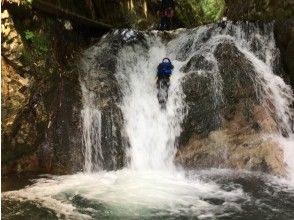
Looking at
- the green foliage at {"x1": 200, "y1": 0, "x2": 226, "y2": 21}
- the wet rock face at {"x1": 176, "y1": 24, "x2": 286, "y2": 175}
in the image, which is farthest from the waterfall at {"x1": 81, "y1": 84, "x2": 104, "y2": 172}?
the green foliage at {"x1": 200, "y1": 0, "x2": 226, "y2": 21}

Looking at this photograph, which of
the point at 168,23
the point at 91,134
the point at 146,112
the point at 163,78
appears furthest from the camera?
the point at 168,23

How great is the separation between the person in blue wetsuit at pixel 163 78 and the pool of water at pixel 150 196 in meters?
2.35

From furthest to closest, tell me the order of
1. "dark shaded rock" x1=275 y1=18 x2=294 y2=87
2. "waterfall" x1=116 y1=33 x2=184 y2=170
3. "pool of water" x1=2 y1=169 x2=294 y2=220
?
"dark shaded rock" x1=275 y1=18 x2=294 y2=87, "waterfall" x1=116 y1=33 x2=184 y2=170, "pool of water" x1=2 y1=169 x2=294 y2=220

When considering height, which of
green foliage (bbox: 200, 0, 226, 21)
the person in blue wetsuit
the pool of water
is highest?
green foliage (bbox: 200, 0, 226, 21)

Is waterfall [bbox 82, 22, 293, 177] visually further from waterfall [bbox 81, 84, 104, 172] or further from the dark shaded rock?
the dark shaded rock

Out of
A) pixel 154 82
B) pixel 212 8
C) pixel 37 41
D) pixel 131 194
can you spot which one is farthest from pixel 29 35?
pixel 212 8

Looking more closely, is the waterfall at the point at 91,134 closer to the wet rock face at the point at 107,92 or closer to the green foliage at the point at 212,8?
the wet rock face at the point at 107,92

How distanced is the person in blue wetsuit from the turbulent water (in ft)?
0.54

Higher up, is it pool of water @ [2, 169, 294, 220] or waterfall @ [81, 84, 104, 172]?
waterfall @ [81, 84, 104, 172]

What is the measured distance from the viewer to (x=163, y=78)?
955 centimetres

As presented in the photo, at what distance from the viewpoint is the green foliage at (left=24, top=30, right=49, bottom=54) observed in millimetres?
7938

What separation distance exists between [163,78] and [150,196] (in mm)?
4005

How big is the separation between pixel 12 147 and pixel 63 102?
1553 millimetres

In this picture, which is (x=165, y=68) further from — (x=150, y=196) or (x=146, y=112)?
(x=150, y=196)
